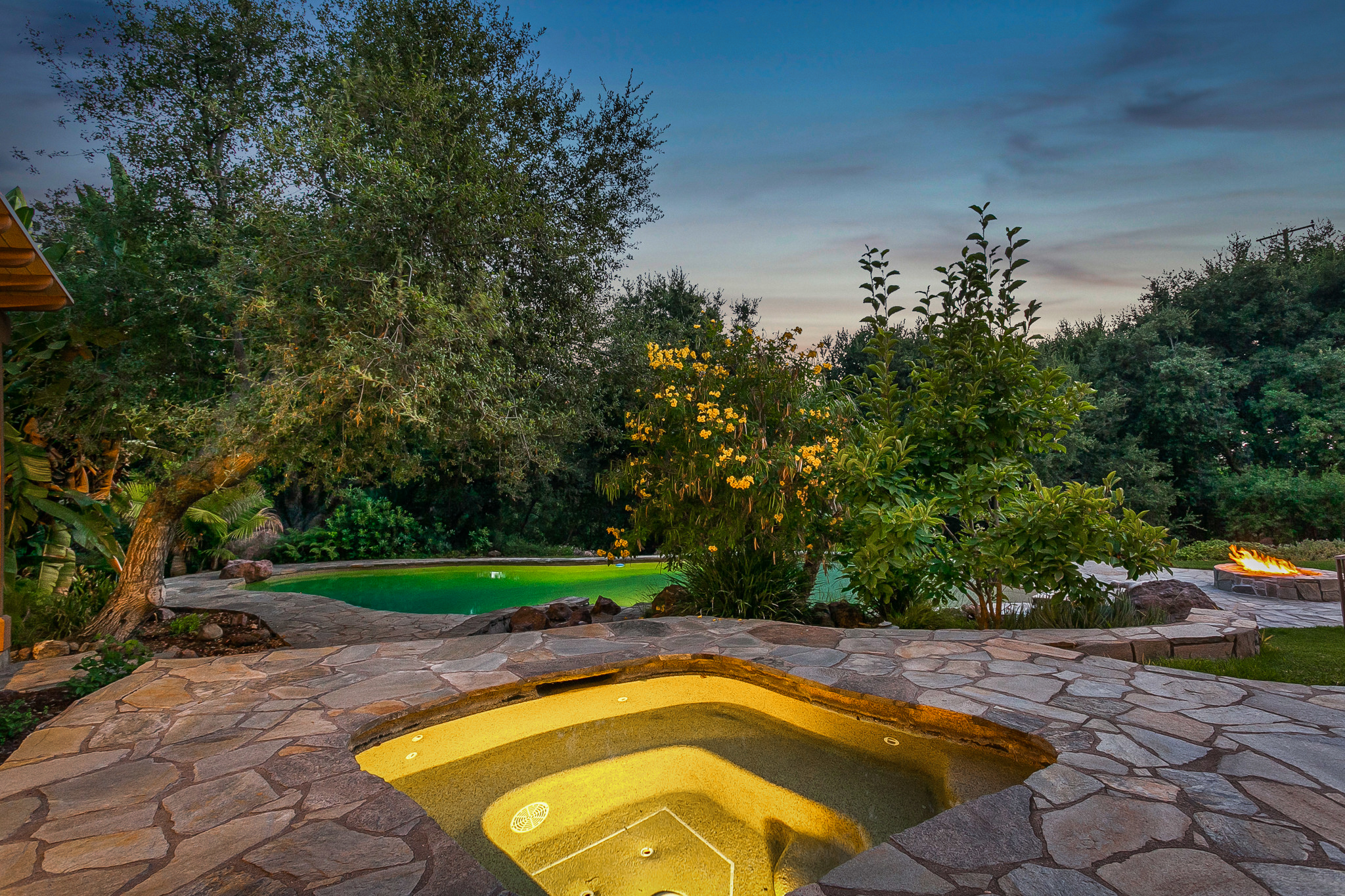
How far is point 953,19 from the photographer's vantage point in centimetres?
934

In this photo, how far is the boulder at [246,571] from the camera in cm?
1083

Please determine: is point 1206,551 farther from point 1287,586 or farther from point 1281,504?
point 1287,586

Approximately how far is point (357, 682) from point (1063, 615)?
5.74 meters

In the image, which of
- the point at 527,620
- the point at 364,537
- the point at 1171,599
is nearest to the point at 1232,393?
the point at 1171,599

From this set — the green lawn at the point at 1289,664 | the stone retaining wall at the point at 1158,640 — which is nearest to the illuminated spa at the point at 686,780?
the stone retaining wall at the point at 1158,640

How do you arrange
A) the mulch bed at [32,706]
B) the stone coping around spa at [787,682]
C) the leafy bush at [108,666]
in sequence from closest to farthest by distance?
the stone coping around spa at [787,682], the mulch bed at [32,706], the leafy bush at [108,666]

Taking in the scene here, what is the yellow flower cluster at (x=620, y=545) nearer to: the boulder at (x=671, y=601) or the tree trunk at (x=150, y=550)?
the boulder at (x=671, y=601)

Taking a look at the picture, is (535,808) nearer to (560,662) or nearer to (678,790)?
(678,790)

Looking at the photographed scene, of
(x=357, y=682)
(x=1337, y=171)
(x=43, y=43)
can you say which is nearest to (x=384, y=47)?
(x=43, y=43)

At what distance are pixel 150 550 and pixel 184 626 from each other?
87 centimetres

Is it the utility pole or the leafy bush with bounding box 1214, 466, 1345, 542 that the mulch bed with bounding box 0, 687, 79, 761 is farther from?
the utility pole

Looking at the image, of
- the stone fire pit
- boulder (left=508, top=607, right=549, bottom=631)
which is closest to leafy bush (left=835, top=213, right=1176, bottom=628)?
boulder (left=508, top=607, right=549, bottom=631)

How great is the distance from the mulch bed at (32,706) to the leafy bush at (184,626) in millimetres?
1523

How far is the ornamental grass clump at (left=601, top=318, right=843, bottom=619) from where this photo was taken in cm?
593
